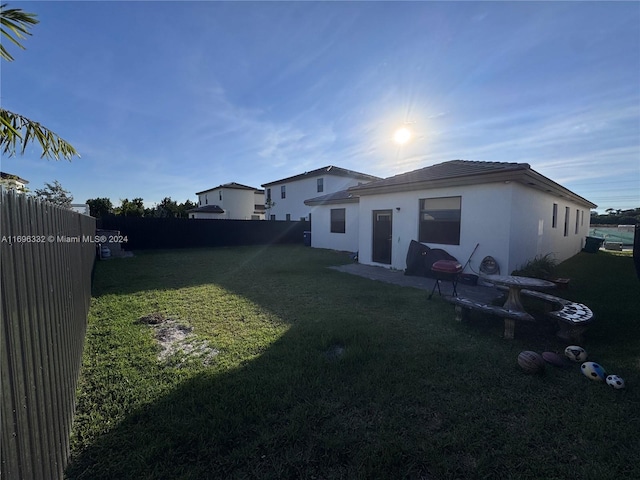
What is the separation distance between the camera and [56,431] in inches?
64.8

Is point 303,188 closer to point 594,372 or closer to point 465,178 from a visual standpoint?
point 465,178

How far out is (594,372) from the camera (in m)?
2.90

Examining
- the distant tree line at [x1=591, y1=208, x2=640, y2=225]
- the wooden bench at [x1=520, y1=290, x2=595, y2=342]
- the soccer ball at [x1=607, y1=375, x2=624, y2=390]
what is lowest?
the soccer ball at [x1=607, y1=375, x2=624, y2=390]

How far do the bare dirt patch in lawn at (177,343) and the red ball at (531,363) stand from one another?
3568 millimetres

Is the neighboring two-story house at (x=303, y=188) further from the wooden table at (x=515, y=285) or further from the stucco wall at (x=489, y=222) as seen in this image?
the wooden table at (x=515, y=285)

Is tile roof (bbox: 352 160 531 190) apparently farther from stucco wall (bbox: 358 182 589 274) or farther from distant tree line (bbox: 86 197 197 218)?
distant tree line (bbox: 86 197 197 218)

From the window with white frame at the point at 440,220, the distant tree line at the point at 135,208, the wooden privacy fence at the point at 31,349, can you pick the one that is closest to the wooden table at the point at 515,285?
the window with white frame at the point at 440,220

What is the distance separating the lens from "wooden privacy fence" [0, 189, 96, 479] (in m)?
1.05

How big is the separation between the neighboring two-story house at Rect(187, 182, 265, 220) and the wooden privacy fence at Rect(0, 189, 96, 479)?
109 feet

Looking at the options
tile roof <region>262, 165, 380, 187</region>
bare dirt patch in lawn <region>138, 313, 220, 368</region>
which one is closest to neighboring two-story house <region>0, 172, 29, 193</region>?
bare dirt patch in lawn <region>138, 313, 220, 368</region>

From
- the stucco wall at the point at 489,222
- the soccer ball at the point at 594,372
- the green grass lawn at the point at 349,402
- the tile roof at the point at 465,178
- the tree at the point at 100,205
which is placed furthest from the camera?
the tree at the point at 100,205

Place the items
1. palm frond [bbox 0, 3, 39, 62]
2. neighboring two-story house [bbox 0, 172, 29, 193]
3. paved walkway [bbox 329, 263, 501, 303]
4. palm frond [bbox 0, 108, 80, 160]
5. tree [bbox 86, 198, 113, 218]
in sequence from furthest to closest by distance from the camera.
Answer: tree [bbox 86, 198, 113, 218] < paved walkway [bbox 329, 263, 501, 303] < palm frond [bbox 0, 108, 80, 160] < palm frond [bbox 0, 3, 39, 62] < neighboring two-story house [bbox 0, 172, 29, 193]

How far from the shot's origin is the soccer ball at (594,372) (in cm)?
288

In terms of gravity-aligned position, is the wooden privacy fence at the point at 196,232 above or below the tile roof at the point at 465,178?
below
